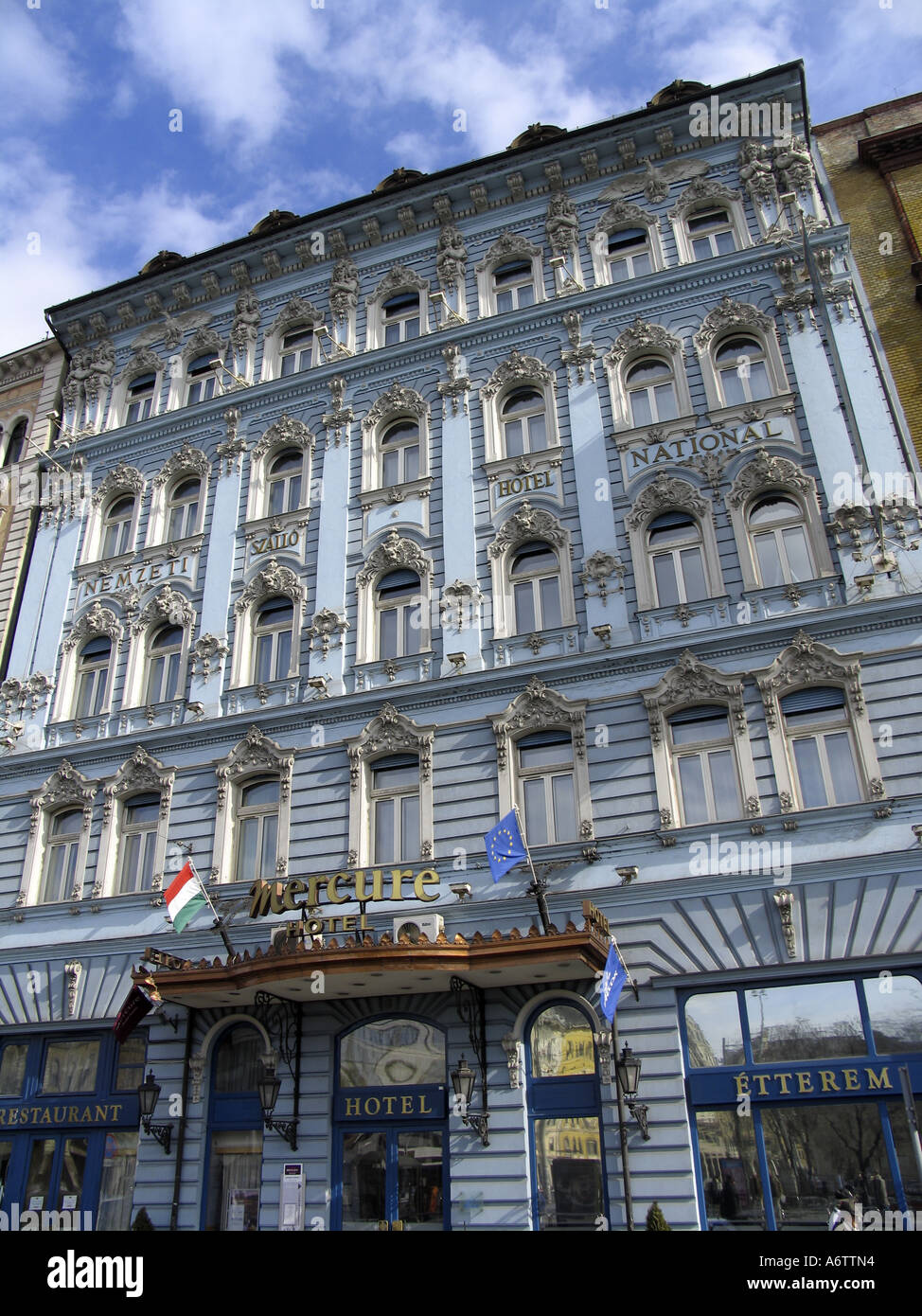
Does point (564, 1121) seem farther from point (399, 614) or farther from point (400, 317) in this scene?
point (400, 317)

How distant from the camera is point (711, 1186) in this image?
17.1 metres

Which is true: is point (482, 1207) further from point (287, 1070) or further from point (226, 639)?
point (226, 639)

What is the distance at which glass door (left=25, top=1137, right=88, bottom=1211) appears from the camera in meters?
21.3

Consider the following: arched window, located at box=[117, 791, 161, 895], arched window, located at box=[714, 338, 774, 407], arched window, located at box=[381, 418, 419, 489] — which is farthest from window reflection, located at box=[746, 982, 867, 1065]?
arched window, located at box=[381, 418, 419, 489]

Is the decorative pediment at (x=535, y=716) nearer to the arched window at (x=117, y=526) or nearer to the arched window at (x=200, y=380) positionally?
the arched window at (x=117, y=526)

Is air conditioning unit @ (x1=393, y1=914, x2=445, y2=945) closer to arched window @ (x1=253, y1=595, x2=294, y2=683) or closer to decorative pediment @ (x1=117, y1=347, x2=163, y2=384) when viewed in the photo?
arched window @ (x1=253, y1=595, x2=294, y2=683)

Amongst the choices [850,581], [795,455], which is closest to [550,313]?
[795,455]

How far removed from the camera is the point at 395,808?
73.6 ft

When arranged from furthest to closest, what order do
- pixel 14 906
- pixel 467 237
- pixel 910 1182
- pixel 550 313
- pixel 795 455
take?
1. pixel 467 237
2. pixel 550 313
3. pixel 14 906
4. pixel 795 455
5. pixel 910 1182

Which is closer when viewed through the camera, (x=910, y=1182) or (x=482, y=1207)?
(x=910, y=1182)

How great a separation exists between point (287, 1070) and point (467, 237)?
23370 mm

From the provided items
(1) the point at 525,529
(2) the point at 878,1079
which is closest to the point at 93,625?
(1) the point at 525,529

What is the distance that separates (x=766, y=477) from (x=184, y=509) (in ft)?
55.0

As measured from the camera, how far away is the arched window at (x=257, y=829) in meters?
23.1
